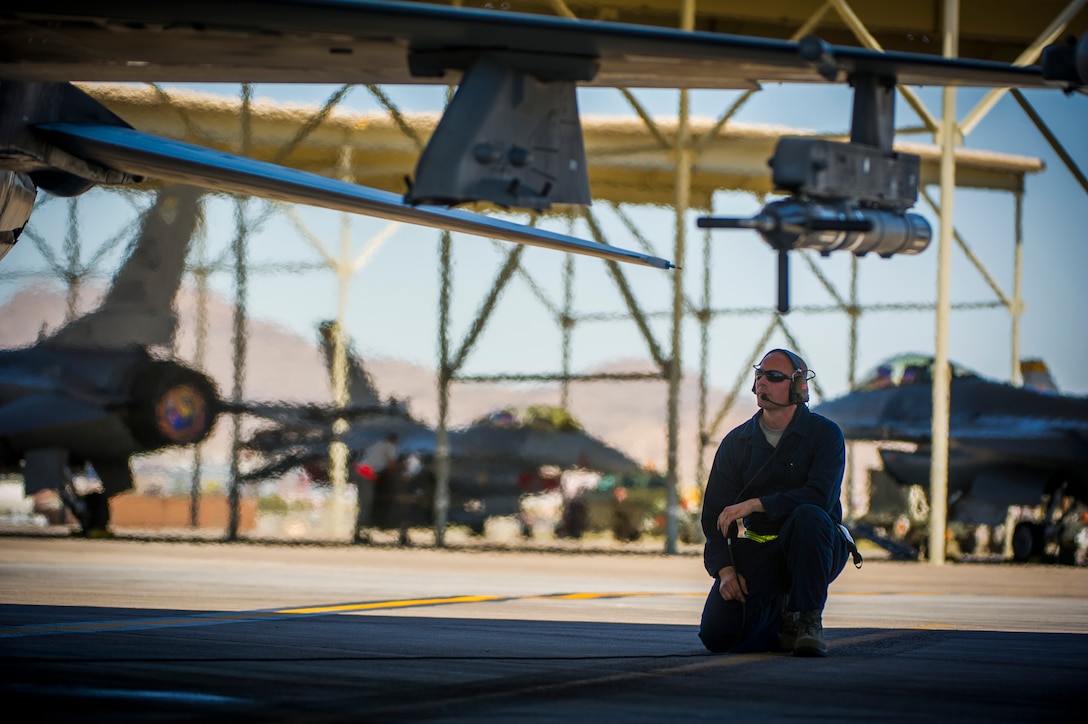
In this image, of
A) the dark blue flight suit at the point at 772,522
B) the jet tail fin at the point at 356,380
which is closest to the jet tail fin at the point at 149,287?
the jet tail fin at the point at 356,380

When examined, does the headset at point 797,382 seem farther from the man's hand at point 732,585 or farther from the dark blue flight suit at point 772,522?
the man's hand at point 732,585

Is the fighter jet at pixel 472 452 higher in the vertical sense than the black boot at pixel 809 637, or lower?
higher

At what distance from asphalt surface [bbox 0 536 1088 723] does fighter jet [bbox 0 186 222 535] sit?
9602 mm

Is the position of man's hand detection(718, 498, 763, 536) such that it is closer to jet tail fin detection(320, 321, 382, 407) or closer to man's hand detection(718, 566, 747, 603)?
man's hand detection(718, 566, 747, 603)

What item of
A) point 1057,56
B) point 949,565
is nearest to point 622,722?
point 1057,56

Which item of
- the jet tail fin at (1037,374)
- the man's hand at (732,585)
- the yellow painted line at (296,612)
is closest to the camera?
the man's hand at (732,585)

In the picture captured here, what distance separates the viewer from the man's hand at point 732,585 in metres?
6.20

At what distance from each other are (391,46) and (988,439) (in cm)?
1784

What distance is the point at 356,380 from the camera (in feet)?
83.3

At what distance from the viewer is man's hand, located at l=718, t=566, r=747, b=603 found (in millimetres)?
6203

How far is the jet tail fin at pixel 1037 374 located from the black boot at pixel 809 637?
22552 mm

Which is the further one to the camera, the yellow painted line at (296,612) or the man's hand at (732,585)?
the yellow painted line at (296,612)

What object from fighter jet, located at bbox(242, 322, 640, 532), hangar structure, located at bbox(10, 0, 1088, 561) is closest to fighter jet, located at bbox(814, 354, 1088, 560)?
hangar structure, located at bbox(10, 0, 1088, 561)

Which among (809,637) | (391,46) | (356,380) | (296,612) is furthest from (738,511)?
(356,380)
